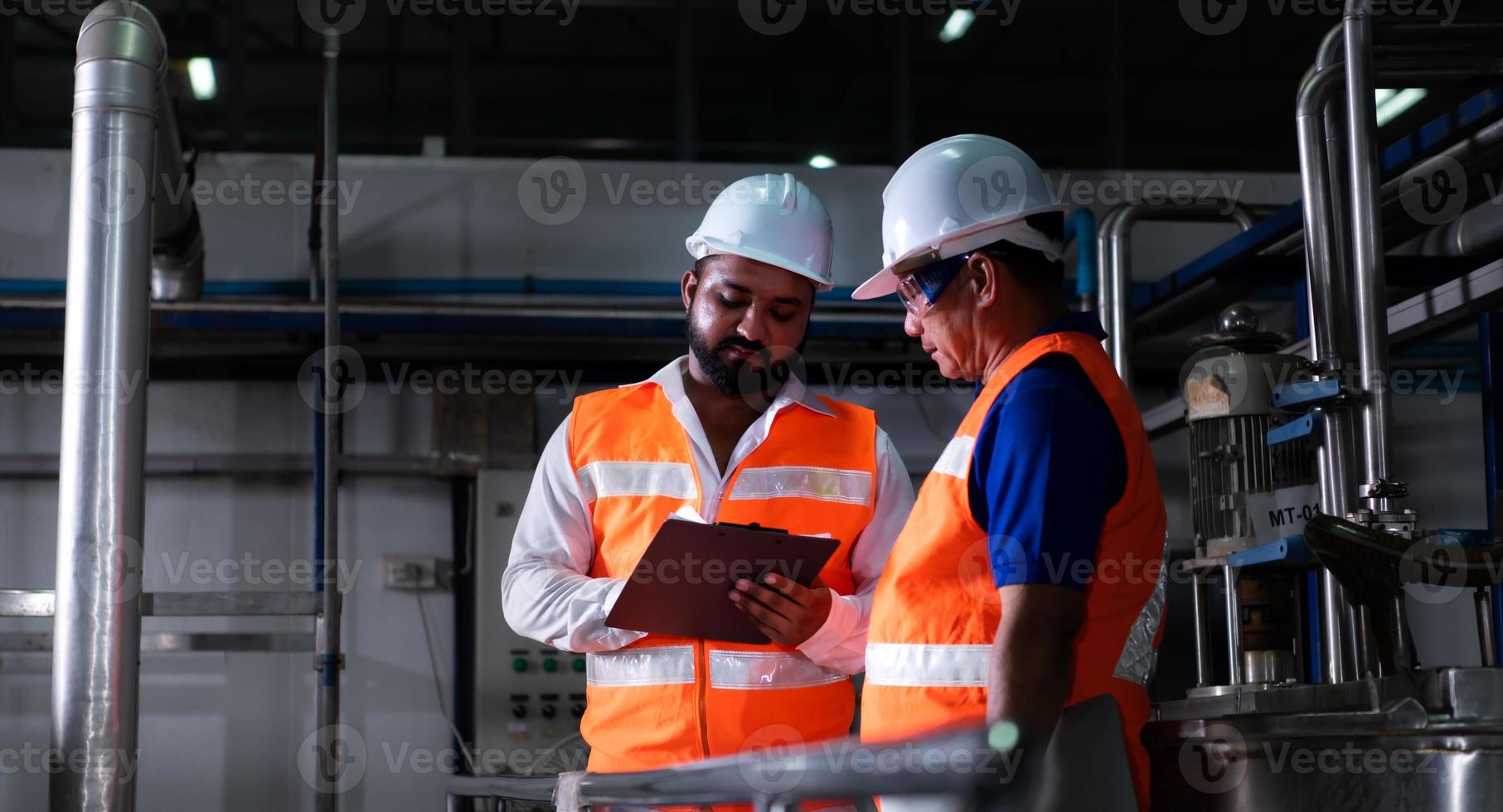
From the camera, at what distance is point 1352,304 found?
2.71 m

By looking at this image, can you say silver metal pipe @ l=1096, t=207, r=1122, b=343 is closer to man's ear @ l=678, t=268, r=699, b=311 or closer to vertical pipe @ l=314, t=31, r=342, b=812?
man's ear @ l=678, t=268, r=699, b=311

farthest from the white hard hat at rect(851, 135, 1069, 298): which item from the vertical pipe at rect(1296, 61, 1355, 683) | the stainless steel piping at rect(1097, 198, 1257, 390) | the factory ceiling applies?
the factory ceiling

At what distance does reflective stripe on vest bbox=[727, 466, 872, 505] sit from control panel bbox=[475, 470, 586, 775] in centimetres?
294

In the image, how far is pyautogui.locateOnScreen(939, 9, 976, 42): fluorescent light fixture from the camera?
8.09 meters

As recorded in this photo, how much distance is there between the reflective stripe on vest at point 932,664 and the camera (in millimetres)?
1504

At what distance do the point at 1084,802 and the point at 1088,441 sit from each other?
1.26ft

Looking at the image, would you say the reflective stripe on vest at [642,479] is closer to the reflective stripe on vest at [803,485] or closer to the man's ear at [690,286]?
the reflective stripe on vest at [803,485]

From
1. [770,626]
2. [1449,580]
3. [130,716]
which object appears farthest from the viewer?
[130,716]

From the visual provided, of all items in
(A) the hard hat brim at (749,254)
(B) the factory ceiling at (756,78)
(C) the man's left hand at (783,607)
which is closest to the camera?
(C) the man's left hand at (783,607)

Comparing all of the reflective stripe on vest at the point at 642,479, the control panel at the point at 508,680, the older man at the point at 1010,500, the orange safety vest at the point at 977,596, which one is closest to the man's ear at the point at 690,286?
the reflective stripe on vest at the point at 642,479

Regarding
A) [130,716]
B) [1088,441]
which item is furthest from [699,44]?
[1088,441]

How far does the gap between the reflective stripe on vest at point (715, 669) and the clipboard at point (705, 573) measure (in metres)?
0.04

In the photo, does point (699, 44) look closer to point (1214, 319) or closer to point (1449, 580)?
point (1214, 319)

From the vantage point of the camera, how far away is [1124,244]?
4.63m
